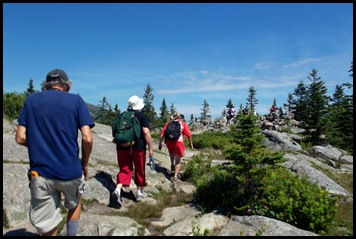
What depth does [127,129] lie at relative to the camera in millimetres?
6000

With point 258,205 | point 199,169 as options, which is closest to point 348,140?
point 199,169

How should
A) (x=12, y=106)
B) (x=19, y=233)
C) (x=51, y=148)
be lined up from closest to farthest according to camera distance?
(x=51, y=148) → (x=19, y=233) → (x=12, y=106)

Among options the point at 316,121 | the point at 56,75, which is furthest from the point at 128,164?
the point at 316,121

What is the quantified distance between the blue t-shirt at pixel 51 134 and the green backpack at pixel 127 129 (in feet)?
8.49

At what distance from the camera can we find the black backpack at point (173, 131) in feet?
27.1

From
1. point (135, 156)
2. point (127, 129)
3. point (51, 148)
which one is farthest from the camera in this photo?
point (135, 156)

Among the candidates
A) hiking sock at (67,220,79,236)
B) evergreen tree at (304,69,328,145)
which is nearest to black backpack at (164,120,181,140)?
hiking sock at (67,220,79,236)

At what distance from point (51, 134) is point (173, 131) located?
5.24 meters

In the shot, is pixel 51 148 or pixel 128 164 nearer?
pixel 51 148

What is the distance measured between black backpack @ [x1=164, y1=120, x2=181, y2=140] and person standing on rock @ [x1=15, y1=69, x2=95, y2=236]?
491 centimetres

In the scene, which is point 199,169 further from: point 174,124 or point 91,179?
point 91,179

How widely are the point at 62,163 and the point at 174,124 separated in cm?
535

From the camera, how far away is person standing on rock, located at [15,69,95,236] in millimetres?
3207

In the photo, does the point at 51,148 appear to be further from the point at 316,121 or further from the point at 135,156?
the point at 316,121
